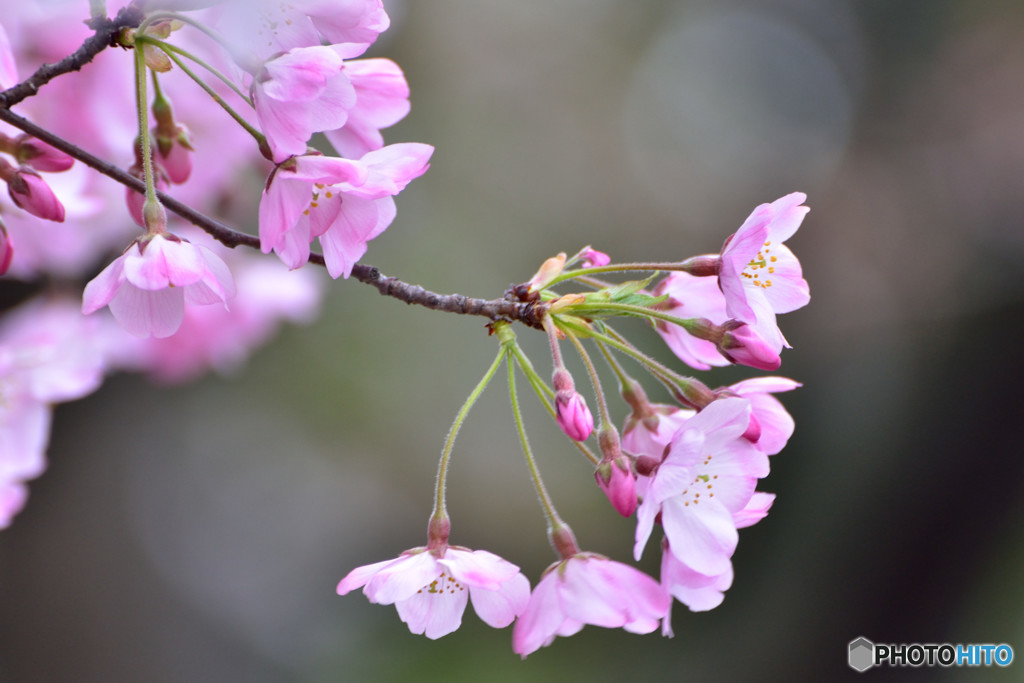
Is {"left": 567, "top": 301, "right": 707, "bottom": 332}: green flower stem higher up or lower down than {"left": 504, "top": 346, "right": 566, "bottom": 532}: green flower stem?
higher up

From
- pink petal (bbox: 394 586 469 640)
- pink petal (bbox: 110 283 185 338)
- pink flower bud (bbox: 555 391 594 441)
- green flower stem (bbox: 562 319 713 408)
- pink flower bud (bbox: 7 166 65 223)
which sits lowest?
pink petal (bbox: 394 586 469 640)

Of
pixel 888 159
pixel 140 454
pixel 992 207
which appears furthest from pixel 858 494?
pixel 140 454

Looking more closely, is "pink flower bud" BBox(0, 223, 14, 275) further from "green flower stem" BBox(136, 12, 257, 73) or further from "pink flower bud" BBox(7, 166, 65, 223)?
"green flower stem" BBox(136, 12, 257, 73)

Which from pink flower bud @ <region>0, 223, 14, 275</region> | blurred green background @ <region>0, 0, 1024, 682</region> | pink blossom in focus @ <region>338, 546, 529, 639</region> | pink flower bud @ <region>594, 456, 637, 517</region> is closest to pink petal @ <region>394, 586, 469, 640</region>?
pink blossom in focus @ <region>338, 546, 529, 639</region>

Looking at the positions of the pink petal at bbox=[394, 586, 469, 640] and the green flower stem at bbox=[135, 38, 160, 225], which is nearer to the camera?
the green flower stem at bbox=[135, 38, 160, 225]

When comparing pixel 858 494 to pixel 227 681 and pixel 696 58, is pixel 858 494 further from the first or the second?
pixel 227 681

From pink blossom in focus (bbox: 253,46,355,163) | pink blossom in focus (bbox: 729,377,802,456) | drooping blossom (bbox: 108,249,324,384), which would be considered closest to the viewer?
pink blossom in focus (bbox: 253,46,355,163)
